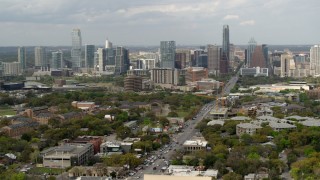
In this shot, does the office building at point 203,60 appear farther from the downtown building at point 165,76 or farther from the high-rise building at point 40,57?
the high-rise building at point 40,57

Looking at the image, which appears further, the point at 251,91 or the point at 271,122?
the point at 251,91

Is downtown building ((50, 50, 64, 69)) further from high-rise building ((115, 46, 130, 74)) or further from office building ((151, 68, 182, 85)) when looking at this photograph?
office building ((151, 68, 182, 85))

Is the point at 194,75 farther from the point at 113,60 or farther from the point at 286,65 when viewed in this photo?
the point at 113,60

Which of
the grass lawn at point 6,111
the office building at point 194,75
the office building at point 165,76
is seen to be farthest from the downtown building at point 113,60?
the grass lawn at point 6,111

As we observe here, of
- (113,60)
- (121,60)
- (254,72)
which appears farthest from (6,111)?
(113,60)

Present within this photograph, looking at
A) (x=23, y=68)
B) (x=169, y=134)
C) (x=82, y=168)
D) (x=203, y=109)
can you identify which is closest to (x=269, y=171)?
(x=82, y=168)

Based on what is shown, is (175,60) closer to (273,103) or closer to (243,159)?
(273,103)
